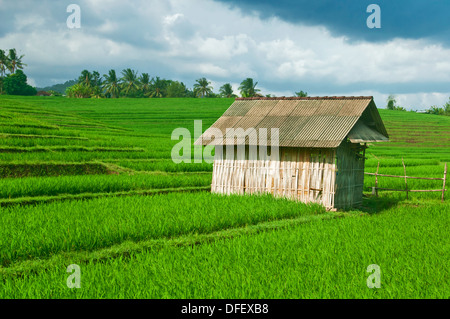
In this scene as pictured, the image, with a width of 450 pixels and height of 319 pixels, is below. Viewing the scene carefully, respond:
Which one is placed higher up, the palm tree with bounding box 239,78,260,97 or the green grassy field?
the palm tree with bounding box 239,78,260,97

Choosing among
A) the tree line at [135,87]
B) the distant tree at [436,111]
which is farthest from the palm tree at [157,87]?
the distant tree at [436,111]

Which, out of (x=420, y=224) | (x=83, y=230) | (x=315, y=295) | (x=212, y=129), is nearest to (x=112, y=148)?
(x=212, y=129)

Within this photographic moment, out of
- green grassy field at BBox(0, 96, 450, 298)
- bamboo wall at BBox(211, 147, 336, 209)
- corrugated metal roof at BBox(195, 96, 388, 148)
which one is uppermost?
corrugated metal roof at BBox(195, 96, 388, 148)

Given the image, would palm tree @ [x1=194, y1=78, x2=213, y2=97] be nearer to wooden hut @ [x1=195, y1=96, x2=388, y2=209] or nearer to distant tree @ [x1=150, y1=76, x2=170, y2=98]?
distant tree @ [x1=150, y1=76, x2=170, y2=98]

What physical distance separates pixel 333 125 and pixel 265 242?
5.82 m

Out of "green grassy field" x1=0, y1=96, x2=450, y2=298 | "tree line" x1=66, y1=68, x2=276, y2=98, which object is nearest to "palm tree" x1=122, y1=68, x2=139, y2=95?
"tree line" x1=66, y1=68, x2=276, y2=98

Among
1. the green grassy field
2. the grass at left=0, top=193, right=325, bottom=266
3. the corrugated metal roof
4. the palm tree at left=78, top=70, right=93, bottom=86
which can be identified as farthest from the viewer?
the palm tree at left=78, top=70, right=93, bottom=86

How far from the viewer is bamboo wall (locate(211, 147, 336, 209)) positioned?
11664 millimetres

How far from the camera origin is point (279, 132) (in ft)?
41.4

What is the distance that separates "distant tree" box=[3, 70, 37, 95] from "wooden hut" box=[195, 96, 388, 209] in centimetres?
5687

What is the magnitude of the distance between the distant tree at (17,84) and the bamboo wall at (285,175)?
57545 mm

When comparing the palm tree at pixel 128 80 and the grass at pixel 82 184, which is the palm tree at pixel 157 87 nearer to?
the palm tree at pixel 128 80

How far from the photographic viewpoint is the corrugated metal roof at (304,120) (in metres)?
11.9

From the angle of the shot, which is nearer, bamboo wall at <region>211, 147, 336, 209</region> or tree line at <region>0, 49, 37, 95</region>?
bamboo wall at <region>211, 147, 336, 209</region>
